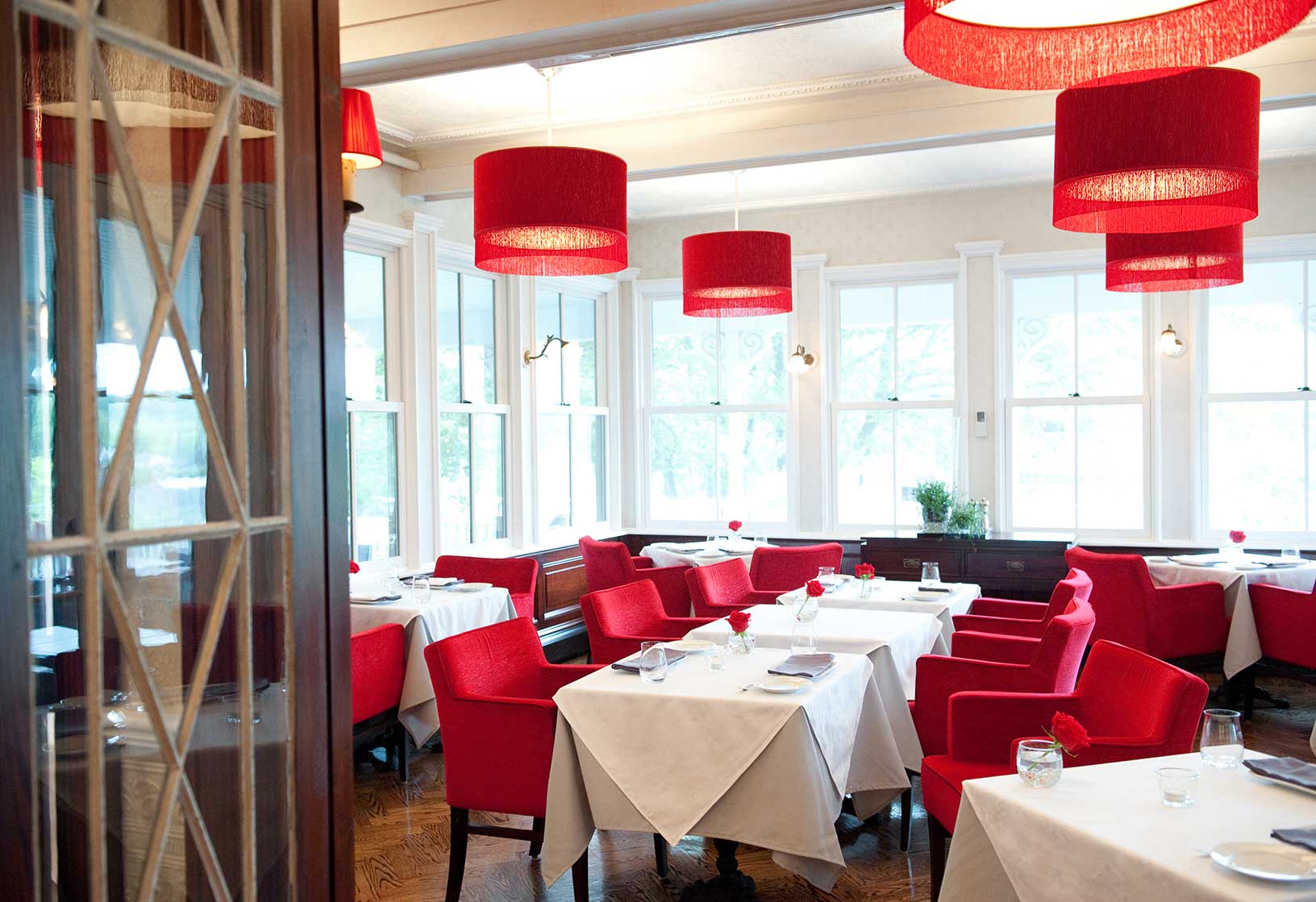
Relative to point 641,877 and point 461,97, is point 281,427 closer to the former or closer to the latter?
point 641,877

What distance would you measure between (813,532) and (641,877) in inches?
207

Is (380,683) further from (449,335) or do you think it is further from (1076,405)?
(1076,405)

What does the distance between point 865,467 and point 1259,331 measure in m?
3.01

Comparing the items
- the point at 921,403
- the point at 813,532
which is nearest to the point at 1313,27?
the point at 921,403

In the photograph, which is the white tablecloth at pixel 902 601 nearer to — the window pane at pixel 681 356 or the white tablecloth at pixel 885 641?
the white tablecloth at pixel 885 641

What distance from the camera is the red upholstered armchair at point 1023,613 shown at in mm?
4812

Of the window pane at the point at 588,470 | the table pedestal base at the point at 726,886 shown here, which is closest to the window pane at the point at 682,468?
the window pane at the point at 588,470

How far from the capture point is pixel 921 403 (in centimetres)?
860

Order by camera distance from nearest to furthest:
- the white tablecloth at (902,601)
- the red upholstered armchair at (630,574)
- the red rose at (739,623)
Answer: the red rose at (739,623) < the white tablecloth at (902,601) < the red upholstered armchair at (630,574)

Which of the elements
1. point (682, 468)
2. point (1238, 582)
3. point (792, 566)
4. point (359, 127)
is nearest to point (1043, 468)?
point (1238, 582)

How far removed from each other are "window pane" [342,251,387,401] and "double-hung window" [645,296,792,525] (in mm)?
2951

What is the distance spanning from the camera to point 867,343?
8781mm

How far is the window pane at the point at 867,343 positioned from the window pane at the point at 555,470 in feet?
7.65

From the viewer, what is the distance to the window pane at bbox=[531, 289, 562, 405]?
27.4 ft
